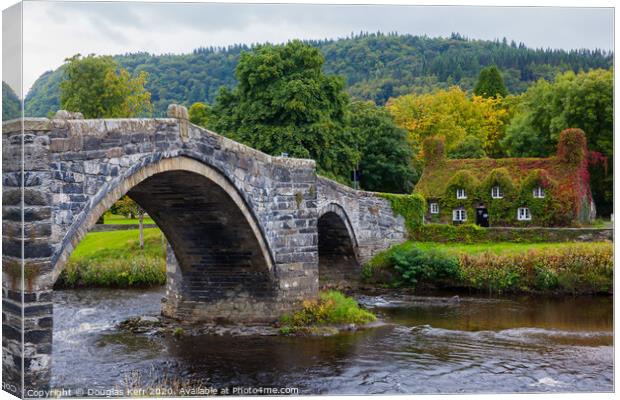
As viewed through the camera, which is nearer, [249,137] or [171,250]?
[171,250]

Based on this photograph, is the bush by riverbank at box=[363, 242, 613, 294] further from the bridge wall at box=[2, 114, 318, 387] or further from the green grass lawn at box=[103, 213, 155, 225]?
the green grass lawn at box=[103, 213, 155, 225]

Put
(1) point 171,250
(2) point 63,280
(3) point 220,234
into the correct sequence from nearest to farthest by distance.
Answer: (3) point 220,234, (1) point 171,250, (2) point 63,280

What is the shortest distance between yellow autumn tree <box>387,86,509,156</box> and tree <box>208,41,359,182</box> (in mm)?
14518

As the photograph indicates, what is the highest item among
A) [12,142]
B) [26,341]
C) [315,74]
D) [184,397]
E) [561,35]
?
[315,74]

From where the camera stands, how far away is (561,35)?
38.5 ft

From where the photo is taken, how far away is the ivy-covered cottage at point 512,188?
31703 millimetres

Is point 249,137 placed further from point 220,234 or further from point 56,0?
point 56,0

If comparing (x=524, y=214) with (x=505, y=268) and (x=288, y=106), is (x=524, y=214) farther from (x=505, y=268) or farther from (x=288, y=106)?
(x=288, y=106)

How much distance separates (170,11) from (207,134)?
5.05 meters

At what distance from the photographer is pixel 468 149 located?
45.4m

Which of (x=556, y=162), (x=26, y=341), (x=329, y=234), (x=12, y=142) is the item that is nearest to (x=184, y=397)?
(x=26, y=341)

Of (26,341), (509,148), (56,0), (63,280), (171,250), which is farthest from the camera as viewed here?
(509,148)

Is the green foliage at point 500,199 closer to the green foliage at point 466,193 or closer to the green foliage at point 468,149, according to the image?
the green foliage at point 466,193

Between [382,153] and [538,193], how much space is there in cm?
983
